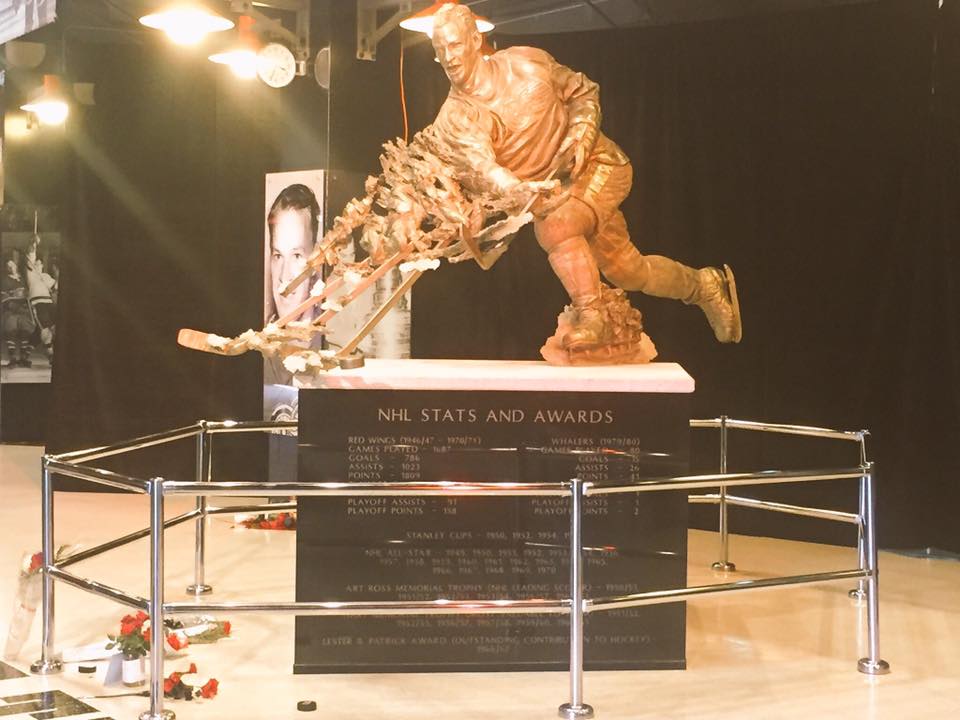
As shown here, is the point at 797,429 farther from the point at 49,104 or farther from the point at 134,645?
the point at 49,104

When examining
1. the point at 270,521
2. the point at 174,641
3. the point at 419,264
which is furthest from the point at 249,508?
the point at 270,521

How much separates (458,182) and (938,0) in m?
3.34

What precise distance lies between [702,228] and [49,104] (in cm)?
533

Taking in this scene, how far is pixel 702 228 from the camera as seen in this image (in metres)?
7.70

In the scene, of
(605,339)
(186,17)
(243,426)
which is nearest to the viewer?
(605,339)

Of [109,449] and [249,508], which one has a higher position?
[109,449]

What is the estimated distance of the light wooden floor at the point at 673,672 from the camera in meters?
4.42

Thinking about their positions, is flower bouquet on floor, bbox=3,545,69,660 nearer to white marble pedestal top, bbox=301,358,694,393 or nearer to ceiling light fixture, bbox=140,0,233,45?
white marble pedestal top, bbox=301,358,694,393

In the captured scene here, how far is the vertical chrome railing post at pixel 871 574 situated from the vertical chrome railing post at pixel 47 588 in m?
2.86

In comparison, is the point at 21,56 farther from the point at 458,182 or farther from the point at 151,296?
the point at 458,182

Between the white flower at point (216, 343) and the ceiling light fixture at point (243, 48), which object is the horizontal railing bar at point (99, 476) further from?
the ceiling light fixture at point (243, 48)

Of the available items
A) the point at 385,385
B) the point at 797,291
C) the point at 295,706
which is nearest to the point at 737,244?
the point at 797,291

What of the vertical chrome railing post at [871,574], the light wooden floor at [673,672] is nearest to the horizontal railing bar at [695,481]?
the vertical chrome railing post at [871,574]

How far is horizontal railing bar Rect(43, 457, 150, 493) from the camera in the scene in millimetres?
4062
